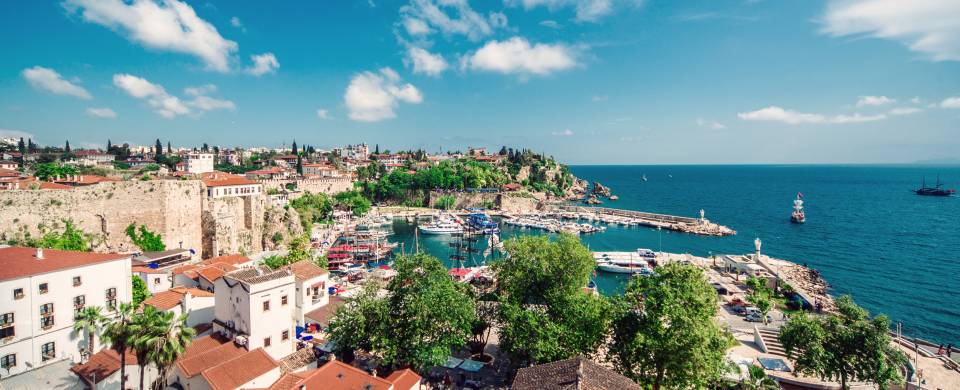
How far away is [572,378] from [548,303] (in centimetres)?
621

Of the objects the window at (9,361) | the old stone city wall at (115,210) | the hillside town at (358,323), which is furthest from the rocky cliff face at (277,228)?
the window at (9,361)

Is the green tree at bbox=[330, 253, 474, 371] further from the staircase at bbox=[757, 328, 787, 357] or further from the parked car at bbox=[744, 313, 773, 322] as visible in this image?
the parked car at bbox=[744, 313, 773, 322]

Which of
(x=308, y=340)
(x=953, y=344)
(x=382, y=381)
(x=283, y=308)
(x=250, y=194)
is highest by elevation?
(x=250, y=194)

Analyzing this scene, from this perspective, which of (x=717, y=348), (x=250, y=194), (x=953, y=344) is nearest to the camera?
(x=717, y=348)

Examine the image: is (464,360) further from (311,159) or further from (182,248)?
(311,159)

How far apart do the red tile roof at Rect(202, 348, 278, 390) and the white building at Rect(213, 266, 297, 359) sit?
1145 mm

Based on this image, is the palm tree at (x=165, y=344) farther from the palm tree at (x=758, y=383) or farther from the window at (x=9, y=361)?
the palm tree at (x=758, y=383)

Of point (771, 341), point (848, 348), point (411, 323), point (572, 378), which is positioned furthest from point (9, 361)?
point (771, 341)

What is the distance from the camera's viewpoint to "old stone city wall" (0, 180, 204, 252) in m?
26.5

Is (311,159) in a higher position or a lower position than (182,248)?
higher

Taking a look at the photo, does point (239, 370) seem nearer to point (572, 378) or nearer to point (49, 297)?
point (49, 297)

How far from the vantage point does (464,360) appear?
19141 millimetres

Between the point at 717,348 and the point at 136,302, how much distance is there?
27.6m

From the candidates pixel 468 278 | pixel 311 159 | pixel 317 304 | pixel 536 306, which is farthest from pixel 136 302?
pixel 311 159
